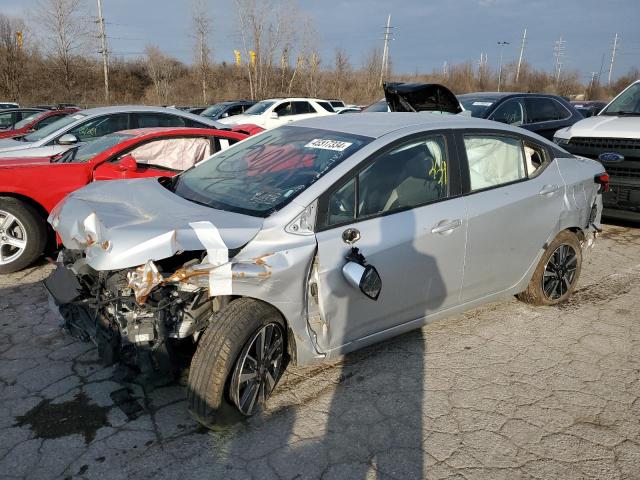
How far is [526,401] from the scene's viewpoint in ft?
10.6

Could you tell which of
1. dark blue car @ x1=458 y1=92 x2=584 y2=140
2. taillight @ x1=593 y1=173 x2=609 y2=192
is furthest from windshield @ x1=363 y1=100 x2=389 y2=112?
taillight @ x1=593 y1=173 x2=609 y2=192

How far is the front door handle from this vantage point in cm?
340

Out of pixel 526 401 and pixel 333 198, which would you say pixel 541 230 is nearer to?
pixel 526 401

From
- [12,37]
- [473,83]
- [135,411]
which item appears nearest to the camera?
[135,411]

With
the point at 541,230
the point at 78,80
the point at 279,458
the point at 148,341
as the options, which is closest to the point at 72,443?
the point at 148,341

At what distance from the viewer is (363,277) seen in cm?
293

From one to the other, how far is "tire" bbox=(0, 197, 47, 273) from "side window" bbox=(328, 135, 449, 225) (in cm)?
358

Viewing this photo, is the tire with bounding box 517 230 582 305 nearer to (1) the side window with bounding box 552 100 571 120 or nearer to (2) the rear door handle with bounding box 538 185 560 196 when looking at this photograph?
(2) the rear door handle with bounding box 538 185 560 196

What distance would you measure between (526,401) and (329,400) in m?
1.22

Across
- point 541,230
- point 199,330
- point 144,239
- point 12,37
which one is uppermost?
point 12,37

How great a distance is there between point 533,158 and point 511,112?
541 cm

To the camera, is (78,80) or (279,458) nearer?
(279,458)

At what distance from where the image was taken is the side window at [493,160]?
12.3 ft

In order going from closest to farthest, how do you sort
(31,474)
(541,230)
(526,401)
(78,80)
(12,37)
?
(31,474)
(526,401)
(541,230)
(12,37)
(78,80)
